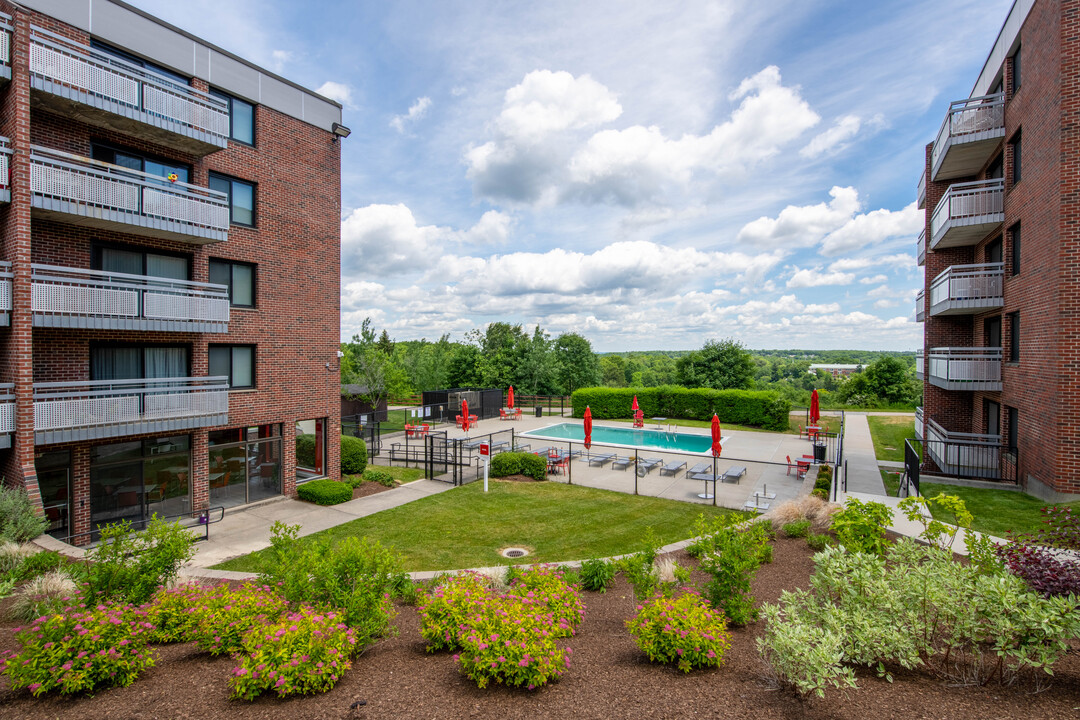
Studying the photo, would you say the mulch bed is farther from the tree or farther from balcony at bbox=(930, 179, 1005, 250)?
the tree

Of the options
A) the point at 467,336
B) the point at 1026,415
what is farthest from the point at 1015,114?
the point at 467,336

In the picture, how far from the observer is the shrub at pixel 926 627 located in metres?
4.08

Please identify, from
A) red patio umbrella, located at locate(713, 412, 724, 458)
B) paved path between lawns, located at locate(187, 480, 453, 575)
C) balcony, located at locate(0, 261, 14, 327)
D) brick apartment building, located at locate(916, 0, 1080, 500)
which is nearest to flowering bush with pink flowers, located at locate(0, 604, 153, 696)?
paved path between lawns, located at locate(187, 480, 453, 575)

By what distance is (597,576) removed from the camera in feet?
26.5

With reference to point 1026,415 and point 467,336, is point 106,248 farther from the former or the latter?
point 467,336

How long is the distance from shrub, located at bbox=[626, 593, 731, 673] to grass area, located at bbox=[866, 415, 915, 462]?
20.6 metres

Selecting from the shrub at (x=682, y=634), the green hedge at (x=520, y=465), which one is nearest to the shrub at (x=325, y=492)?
the green hedge at (x=520, y=465)

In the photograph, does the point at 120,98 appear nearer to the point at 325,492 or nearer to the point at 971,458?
the point at 325,492

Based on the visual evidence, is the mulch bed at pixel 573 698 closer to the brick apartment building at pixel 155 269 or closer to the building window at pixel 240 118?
the brick apartment building at pixel 155 269

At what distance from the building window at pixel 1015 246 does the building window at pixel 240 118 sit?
2316 cm

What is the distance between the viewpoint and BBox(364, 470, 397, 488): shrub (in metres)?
17.4

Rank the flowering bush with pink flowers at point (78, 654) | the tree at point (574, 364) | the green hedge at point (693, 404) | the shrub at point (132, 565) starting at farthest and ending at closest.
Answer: the tree at point (574, 364) < the green hedge at point (693, 404) < the shrub at point (132, 565) < the flowering bush with pink flowers at point (78, 654)

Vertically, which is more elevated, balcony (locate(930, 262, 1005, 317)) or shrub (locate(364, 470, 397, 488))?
balcony (locate(930, 262, 1005, 317))

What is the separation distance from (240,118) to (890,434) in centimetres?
3333
